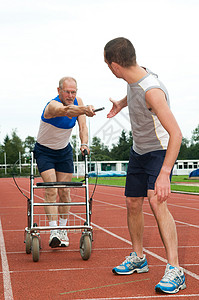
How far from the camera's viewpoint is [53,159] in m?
6.59

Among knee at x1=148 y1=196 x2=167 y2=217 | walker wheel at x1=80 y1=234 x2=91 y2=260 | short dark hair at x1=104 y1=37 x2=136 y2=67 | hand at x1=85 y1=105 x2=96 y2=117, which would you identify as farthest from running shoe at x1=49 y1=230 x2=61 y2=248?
short dark hair at x1=104 y1=37 x2=136 y2=67

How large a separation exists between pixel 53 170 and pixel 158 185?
2.81 m

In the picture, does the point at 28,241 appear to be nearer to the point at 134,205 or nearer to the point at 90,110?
the point at 134,205

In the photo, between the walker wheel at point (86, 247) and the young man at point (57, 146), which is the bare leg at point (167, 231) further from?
the young man at point (57, 146)

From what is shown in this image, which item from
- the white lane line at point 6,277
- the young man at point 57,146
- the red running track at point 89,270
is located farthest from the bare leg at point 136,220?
the young man at point 57,146

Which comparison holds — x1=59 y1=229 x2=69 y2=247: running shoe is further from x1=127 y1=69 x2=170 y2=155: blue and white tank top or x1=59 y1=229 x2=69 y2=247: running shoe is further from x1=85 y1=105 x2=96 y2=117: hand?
x1=127 y1=69 x2=170 y2=155: blue and white tank top

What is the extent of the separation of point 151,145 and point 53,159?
2374mm

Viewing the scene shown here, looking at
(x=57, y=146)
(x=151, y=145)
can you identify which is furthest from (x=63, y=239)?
(x=151, y=145)

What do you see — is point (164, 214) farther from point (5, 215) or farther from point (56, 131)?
point (5, 215)

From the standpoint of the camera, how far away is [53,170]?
6.51 metres

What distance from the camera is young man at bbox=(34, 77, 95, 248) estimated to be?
236 inches

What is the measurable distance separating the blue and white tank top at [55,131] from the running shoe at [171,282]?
8.85 feet

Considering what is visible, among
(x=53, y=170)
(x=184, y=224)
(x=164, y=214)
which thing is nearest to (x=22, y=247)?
(x=53, y=170)

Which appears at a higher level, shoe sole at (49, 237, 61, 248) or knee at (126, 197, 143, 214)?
Result: knee at (126, 197, 143, 214)
